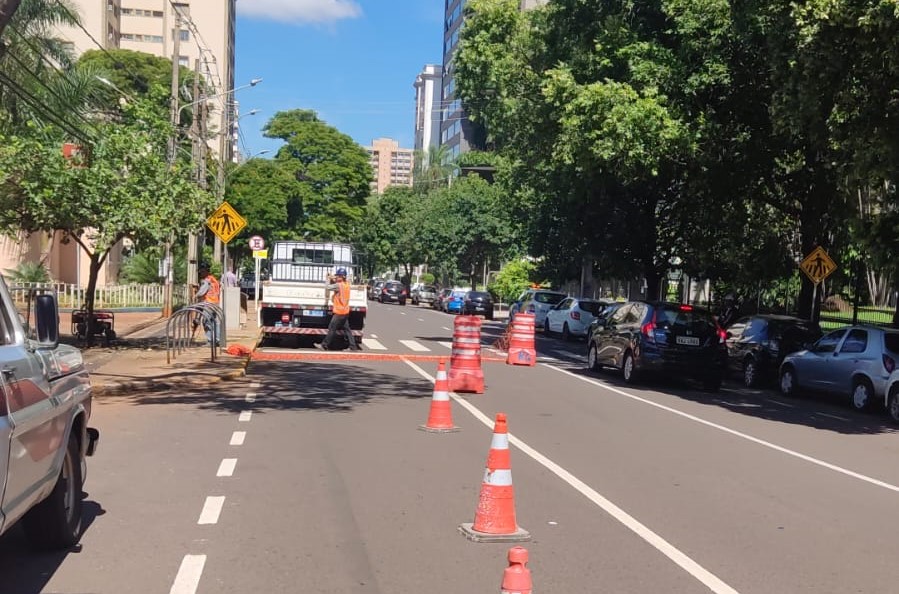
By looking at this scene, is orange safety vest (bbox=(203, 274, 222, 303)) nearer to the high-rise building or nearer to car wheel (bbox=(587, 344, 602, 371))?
car wheel (bbox=(587, 344, 602, 371))

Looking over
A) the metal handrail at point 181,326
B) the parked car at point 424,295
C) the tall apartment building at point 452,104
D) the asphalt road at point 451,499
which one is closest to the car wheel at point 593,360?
the asphalt road at point 451,499

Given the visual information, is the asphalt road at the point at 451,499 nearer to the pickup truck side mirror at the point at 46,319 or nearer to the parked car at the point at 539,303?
the pickup truck side mirror at the point at 46,319

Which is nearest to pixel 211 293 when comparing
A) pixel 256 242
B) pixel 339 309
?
pixel 339 309

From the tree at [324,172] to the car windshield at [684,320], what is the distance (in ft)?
165

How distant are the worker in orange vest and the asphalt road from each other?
671cm

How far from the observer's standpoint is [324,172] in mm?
69062

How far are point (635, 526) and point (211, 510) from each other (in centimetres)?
323

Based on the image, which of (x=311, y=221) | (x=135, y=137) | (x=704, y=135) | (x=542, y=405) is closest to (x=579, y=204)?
(x=704, y=135)

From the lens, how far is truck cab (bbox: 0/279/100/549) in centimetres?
463

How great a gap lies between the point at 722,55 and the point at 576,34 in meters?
4.88

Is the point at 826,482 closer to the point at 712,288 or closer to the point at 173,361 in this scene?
the point at 173,361

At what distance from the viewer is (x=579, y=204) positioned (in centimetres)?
3138

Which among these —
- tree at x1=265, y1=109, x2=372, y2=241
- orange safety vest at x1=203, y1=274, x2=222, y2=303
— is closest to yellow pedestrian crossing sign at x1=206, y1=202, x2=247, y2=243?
orange safety vest at x1=203, y1=274, x2=222, y2=303

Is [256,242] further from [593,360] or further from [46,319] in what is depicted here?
[46,319]
